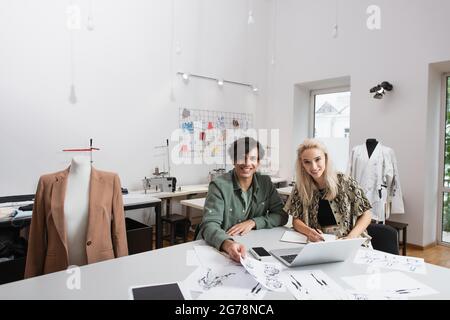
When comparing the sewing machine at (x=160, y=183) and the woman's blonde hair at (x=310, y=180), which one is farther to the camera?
the sewing machine at (x=160, y=183)

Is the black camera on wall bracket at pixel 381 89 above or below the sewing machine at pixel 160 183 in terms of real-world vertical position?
above

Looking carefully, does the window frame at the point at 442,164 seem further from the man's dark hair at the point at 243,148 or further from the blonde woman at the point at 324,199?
the man's dark hair at the point at 243,148

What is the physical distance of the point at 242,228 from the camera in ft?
5.86

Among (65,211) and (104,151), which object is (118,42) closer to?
(104,151)

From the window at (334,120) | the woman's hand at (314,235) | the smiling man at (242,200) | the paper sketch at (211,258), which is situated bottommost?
the paper sketch at (211,258)

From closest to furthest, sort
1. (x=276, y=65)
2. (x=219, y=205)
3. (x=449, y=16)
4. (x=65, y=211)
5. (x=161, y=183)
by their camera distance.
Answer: (x=65, y=211) < (x=219, y=205) < (x=449, y=16) < (x=161, y=183) < (x=276, y=65)

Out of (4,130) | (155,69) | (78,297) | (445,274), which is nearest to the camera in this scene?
(78,297)

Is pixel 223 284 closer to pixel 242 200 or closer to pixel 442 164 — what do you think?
pixel 242 200

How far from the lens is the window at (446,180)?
3893 mm

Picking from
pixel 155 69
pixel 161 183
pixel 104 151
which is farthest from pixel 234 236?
pixel 155 69

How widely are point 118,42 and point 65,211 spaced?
2822mm

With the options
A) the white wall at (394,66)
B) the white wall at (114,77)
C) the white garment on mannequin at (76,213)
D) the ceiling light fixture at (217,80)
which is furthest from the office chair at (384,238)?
the ceiling light fixture at (217,80)

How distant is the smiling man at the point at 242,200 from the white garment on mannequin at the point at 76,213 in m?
0.62

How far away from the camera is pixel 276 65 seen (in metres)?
5.34
